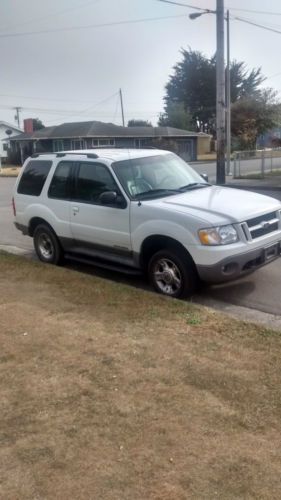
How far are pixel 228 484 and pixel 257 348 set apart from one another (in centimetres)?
169

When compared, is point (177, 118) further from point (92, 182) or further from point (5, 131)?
point (92, 182)

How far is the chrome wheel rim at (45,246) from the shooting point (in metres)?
7.57

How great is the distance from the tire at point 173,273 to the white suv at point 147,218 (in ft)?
0.04

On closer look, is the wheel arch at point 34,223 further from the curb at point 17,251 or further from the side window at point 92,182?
the side window at point 92,182

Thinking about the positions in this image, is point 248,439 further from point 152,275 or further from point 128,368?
point 152,275

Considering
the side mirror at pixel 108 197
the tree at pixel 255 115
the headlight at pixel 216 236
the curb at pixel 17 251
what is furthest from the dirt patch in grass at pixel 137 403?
the tree at pixel 255 115

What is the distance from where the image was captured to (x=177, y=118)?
6153 cm

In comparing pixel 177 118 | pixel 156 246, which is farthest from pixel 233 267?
pixel 177 118

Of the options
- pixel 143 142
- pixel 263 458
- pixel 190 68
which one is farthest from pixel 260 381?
pixel 190 68

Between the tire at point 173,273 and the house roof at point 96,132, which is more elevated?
the house roof at point 96,132

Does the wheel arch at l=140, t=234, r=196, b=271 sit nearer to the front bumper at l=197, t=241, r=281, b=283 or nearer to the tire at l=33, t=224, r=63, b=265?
the front bumper at l=197, t=241, r=281, b=283

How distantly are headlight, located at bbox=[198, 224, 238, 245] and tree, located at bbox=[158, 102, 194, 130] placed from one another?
58064 mm

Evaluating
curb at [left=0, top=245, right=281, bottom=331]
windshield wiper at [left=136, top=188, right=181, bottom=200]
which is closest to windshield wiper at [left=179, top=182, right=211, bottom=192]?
windshield wiper at [left=136, top=188, right=181, bottom=200]

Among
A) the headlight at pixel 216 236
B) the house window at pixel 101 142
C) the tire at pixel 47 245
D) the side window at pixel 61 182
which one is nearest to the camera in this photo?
the headlight at pixel 216 236
